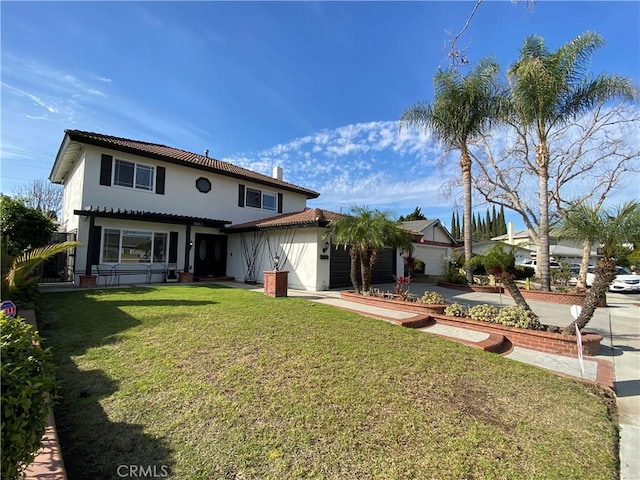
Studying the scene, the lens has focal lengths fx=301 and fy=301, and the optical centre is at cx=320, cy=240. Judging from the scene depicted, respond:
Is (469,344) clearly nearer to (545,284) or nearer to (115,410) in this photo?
(115,410)

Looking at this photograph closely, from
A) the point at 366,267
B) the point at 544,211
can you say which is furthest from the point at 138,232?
the point at 544,211

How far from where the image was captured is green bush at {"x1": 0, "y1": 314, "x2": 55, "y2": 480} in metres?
1.78

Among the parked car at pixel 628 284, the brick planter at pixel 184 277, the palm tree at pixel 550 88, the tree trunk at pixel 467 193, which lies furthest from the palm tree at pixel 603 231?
the parked car at pixel 628 284

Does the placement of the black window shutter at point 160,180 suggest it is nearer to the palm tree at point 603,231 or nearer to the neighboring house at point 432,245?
the palm tree at point 603,231

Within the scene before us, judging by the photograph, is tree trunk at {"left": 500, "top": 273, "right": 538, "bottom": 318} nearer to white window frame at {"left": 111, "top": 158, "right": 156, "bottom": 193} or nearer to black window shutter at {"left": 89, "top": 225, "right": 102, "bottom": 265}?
black window shutter at {"left": 89, "top": 225, "right": 102, "bottom": 265}

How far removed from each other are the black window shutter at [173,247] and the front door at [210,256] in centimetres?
134

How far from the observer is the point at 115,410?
11.3 feet

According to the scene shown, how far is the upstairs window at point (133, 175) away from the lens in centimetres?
1408

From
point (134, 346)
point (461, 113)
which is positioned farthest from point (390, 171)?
point (134, 346)

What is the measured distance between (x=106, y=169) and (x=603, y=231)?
1742 centimetres

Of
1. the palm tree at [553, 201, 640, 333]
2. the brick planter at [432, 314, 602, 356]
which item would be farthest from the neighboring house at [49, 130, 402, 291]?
the palm tree at [553, 201, 640, 333]

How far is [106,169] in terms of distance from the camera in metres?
13.6

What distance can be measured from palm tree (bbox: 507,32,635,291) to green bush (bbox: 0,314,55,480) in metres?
16.9

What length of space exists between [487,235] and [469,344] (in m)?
63.8
